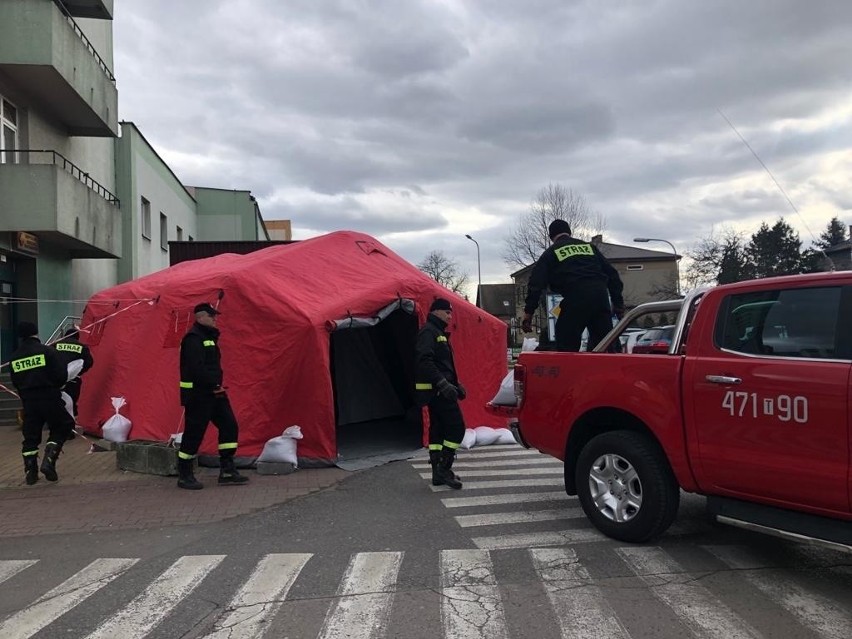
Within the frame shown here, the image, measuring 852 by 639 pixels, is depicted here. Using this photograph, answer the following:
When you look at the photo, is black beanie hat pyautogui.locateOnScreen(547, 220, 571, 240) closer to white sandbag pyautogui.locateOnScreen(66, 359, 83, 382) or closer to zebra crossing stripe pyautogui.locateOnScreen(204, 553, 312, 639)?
zebra crossing stripe pyautogui.locateOnScreen(204, 553, 312, 639)

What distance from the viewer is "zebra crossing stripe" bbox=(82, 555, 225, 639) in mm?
3719

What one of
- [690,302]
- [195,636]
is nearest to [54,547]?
[195,636]

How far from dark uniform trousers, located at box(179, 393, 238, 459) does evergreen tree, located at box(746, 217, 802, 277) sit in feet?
179

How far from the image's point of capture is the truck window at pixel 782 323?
12.7 ft

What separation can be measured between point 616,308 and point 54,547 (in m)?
5.59

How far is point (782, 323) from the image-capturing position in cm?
411

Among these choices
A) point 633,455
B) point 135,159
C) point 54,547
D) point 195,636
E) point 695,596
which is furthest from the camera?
point 135,159

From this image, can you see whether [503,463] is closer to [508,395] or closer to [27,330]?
[508,395]

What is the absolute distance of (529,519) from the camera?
18.8 feet

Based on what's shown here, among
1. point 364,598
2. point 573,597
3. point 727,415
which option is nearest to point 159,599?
point 364,598

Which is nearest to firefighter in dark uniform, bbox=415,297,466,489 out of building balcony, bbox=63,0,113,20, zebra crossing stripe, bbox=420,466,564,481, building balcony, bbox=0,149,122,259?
zebra crossing stripe, bbox=420,466,564,481

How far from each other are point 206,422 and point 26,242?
28.3 feet

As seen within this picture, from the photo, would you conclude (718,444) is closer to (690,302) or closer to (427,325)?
(690,302)

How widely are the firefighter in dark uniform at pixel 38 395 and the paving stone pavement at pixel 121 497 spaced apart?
35 cm
